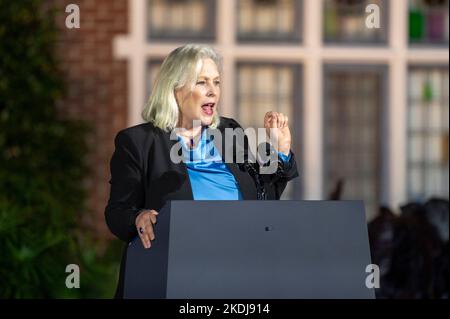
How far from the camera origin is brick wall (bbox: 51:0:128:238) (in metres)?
6.75

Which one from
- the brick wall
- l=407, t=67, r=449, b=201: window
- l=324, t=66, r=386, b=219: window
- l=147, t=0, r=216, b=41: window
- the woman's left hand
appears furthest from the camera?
l=407, t=67, r=449, b=201: window

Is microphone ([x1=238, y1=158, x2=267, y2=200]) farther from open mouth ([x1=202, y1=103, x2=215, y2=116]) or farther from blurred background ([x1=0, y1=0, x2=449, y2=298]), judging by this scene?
blurred background ([x1=0, y1=0, x2=449, y2=298])

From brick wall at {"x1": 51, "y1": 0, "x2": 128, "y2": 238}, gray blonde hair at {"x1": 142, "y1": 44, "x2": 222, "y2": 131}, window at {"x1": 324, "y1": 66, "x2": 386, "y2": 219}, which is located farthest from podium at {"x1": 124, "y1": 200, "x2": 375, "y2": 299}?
window at {"x1": 324, "y1": 66, "x2": 386, "y2": 219}

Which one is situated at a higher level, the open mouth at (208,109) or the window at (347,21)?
the window at (347,21)

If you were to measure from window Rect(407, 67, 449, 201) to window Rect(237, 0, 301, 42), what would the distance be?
3.26ft

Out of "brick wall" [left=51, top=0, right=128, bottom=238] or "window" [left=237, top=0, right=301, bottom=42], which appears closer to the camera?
"brick wall" [left=51, top=0, right=128, bottom=238]

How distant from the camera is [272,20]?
7.04 m

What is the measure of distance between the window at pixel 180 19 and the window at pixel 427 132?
160cm

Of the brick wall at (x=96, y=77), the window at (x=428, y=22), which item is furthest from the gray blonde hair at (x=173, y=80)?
the window at (x=428, y=22)

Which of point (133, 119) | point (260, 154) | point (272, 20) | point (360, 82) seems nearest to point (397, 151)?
point (360, 82)

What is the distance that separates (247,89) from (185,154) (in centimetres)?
498

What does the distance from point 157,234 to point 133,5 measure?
4959 mm

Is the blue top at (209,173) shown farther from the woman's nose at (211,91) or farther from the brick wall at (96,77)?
the brick wall at (96,77)

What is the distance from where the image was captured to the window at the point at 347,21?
7047mm
